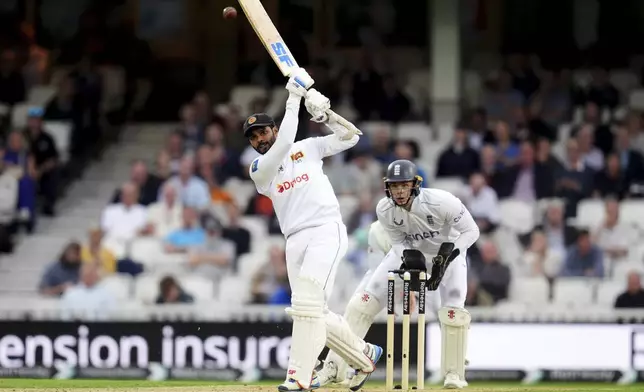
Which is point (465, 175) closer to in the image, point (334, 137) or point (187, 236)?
point (187, 236)

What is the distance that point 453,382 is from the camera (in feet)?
31.9

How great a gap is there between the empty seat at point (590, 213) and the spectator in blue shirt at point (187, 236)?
3976 mm

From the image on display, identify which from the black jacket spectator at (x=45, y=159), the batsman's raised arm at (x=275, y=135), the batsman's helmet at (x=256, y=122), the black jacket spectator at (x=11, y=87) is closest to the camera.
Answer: the batsman's raised arm at (x=275, y=135)

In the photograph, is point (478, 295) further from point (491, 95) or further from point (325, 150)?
point (325, 150)

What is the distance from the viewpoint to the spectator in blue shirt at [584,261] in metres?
14.9

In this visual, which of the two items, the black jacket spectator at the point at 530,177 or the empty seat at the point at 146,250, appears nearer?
the empty seat at the point at 146,250

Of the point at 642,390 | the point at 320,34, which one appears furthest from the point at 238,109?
the point at 642,390

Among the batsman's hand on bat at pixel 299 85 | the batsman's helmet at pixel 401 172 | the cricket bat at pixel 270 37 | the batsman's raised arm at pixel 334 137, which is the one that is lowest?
the batsman's helmet at pixel 401 172

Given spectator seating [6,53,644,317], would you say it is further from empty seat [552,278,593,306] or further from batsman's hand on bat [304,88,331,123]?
batsman's hand on bat [304,88,331,123]

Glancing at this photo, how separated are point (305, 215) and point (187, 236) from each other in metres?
6.60

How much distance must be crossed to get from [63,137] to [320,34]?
343 cm

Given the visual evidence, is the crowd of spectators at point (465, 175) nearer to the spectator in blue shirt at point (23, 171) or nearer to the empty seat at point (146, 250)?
the empty seat at point (146, 250)

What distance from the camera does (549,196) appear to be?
1570 centimetres

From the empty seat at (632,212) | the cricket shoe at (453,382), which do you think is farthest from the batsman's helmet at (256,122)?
the empty seat at (632,212)
